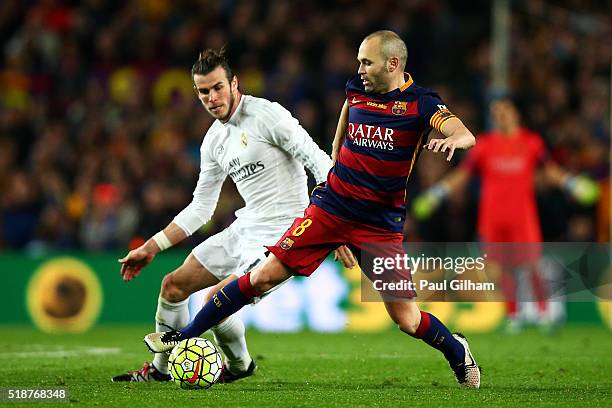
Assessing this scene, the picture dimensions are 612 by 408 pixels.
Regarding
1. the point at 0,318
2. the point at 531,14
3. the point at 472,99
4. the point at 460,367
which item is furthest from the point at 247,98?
the point at 531,14

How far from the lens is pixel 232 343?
321 inches

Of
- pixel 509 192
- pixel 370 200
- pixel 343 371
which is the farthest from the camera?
pixel 509 192

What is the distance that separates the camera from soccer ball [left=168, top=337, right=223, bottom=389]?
7.36 metres

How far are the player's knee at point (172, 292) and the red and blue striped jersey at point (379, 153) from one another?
3.83ft

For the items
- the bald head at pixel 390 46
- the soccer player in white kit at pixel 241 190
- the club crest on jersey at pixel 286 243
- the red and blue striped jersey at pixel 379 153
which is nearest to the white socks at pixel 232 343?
the soccer player in white kit at pixel 241 190

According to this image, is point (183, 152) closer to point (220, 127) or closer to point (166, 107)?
point (166, 107)

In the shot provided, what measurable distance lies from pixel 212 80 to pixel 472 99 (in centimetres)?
935

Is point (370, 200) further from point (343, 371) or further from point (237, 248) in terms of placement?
point (343, 371)

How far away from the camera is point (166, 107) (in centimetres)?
1772

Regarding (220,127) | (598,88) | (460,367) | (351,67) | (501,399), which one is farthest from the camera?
(351,67)

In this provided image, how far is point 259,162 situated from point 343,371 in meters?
1.89

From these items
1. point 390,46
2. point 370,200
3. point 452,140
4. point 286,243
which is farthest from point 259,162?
point 452,140

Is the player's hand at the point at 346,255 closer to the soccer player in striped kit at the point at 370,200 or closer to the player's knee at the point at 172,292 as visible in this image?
the soccer player in striped kit at the point at 370,200

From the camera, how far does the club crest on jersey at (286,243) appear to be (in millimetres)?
7309
